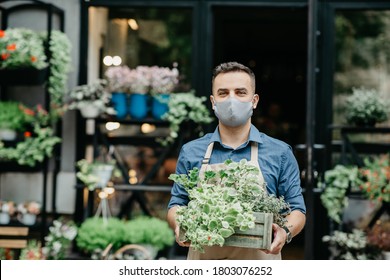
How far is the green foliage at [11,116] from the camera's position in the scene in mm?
6246

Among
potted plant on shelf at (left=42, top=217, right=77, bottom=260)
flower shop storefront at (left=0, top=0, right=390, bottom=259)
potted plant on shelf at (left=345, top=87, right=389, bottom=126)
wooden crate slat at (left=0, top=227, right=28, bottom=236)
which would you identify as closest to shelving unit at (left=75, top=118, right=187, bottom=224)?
flower shop storefront at (left=0, top=0, right=390, bottom=259)

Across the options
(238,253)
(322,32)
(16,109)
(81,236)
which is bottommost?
(81,236)

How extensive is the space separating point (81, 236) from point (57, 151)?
893 millimetres

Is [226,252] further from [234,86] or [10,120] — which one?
[10,120]

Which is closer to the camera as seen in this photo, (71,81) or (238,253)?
(238,253)

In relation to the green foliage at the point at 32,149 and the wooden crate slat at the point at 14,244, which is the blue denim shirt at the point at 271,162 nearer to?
the green foliage at the point at 32,149

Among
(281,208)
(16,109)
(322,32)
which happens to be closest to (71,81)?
(16,109)

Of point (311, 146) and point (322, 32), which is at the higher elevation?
point (322, 32)

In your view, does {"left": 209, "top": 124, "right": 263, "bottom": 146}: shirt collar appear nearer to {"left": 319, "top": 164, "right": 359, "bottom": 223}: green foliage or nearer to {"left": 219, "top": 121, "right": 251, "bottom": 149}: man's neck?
{"left": 219, "top": 121, "right": 251, "bottom": 149}: man's neck

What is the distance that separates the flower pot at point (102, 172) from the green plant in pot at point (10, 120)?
30.3 inches

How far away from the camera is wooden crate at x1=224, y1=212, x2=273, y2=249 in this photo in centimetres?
275

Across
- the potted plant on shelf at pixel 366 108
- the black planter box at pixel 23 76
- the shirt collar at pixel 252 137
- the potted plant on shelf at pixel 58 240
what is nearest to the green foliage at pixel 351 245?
the potted plant on shelf at pixel 366 108

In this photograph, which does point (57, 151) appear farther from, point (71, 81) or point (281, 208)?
point (281, 208)

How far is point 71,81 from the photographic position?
6.70 metres
